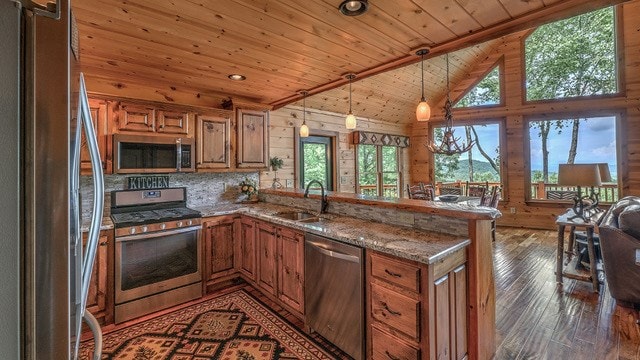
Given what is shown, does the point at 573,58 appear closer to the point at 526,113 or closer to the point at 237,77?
the point at 526,113

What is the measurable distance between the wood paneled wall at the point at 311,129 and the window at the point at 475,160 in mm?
1887

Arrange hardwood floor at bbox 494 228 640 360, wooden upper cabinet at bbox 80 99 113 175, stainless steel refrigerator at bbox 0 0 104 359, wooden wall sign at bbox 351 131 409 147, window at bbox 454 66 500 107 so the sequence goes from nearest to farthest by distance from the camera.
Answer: stainless steel refrigerator at bbox 0 0 104 359 → hardwood floor at bbox 494 228 640 360 → wooden upper cabinet at bbox 80 99 113 175 → wooden wall sign at bbox 351 131 409 147 → window at bbox 454 66 500 107

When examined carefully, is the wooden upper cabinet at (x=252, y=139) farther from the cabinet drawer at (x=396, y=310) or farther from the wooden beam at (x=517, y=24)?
the cabinet drawer at (x=396, y=310)

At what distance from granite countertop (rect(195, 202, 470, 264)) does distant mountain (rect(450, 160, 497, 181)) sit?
218 inches

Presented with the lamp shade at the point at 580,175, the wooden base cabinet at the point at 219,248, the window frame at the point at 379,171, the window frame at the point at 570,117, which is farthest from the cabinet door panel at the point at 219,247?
the window frame at the point at 570,117

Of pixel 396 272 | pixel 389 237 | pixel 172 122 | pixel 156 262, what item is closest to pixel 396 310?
pixel 396 272

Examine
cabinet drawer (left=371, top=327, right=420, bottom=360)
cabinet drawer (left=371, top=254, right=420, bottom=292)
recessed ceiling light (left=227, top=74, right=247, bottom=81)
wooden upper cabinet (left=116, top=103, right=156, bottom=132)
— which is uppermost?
recessed ceiling light (left=227, top=74, right=247, bottom=81)

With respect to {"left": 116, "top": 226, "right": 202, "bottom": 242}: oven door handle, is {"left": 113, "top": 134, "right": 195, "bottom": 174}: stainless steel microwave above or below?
above

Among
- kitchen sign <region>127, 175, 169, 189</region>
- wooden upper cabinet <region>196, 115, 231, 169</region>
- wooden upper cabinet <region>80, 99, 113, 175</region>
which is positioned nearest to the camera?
wooden upper cabinet <region>80, 99, 113, 175</region>

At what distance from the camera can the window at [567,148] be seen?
5609 millimetres

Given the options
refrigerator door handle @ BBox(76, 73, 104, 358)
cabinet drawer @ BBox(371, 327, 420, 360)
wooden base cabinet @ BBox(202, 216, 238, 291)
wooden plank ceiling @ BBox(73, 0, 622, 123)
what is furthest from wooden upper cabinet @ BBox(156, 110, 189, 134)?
cabinet drawer @ BBox(371, 327, 420, 360)

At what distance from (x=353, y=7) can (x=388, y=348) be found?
2289 mm

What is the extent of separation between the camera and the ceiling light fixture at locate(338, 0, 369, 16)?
6.26 feet

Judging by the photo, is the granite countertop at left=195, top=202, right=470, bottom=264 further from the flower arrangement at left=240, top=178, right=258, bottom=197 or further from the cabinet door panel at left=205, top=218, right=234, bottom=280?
the flower arrangement at left=240, top=178, right=258, bottom=197
